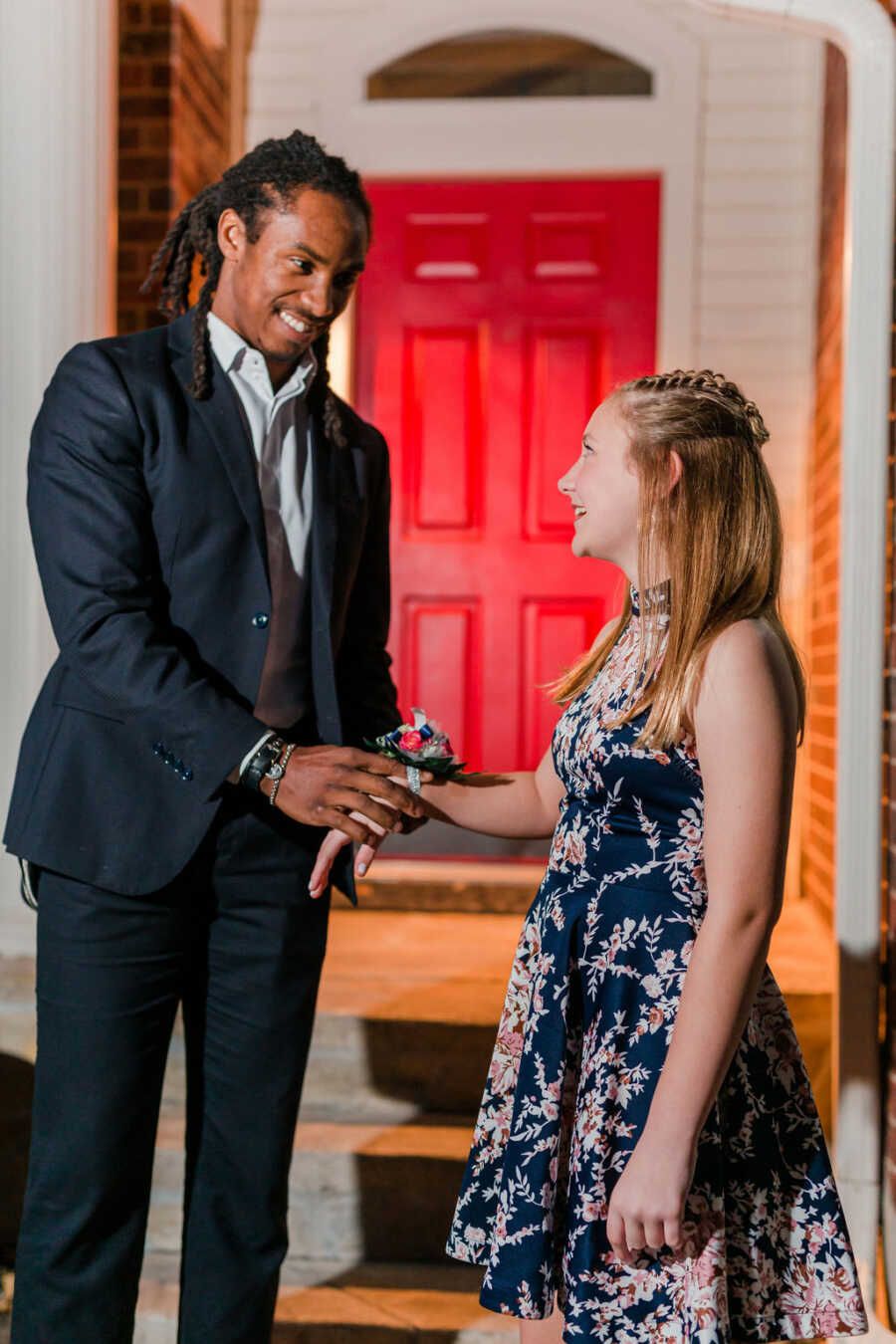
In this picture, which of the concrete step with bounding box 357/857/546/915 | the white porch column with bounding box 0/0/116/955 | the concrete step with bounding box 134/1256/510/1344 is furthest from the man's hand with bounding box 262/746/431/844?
the concrete step with bounding box 357/857/546/915

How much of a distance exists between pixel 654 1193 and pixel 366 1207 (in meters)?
1.70

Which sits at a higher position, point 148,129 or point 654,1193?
point 148,129

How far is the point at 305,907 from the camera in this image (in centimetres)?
208

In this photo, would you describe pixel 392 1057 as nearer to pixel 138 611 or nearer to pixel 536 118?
pixel 138 611

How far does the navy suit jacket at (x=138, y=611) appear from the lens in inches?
72.1

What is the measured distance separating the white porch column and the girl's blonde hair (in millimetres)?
2003

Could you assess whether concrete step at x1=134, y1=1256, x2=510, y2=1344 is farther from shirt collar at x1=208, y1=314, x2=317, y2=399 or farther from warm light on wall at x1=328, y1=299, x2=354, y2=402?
warm light on wall at x1=328, y1=299, x2=354, y2=402

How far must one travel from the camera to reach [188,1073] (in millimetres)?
2084

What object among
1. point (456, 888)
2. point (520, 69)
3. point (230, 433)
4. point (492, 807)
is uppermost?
point (520, 69)

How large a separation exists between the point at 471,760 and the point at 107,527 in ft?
9.14

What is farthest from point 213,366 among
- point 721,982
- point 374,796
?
point 721,982

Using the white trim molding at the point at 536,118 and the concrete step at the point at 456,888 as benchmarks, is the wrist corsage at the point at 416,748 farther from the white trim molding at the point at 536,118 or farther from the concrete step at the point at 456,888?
the white trim molding at the point at 536,118

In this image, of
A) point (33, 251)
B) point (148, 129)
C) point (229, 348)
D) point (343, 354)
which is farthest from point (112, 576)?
point (343, 354)

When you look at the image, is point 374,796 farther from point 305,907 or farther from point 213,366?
point 213,366
